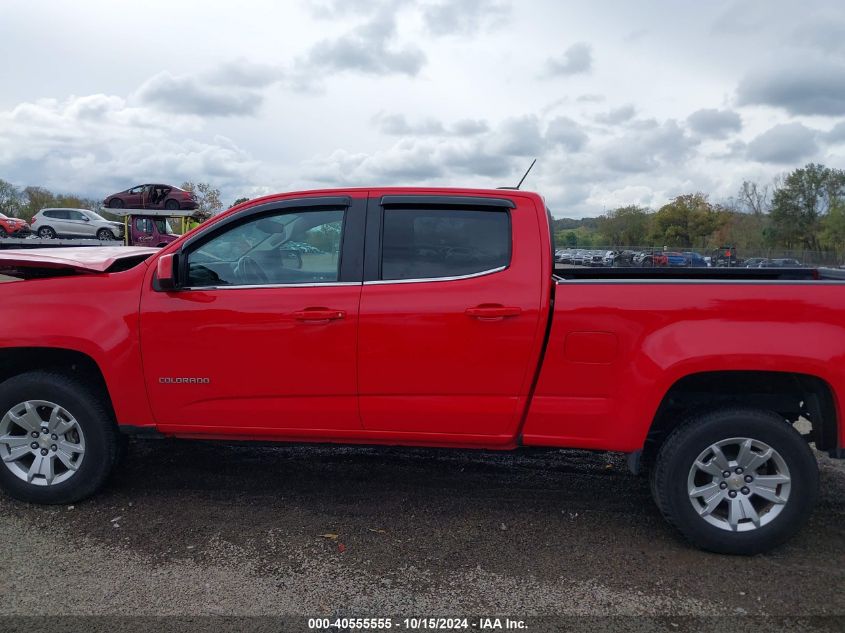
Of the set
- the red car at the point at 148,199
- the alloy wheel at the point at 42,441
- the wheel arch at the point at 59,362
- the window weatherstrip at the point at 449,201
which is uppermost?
the red car at the point at 148,199

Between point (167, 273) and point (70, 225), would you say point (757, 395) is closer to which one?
point (167, 273)

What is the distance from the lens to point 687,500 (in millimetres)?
3439

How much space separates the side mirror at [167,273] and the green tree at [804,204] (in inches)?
2693

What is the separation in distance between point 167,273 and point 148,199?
27.1 meters

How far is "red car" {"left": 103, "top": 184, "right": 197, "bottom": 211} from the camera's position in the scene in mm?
28219

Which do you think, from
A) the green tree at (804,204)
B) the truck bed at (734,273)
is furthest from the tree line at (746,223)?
the truck bed at (734,273)

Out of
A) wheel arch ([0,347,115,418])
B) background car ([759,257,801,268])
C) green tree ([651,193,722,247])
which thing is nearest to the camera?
wheel arch ([0,347,115,418])

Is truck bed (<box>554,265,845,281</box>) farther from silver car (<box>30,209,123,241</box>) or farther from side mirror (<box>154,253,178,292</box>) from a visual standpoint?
silver car (<box>30,209,123,241</box>)

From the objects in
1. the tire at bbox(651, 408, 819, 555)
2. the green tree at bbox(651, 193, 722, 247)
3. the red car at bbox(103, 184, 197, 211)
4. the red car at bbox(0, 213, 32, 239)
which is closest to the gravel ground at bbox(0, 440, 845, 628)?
the tire at bbox(651, 408, 819, 555)

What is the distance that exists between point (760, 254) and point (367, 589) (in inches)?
1761

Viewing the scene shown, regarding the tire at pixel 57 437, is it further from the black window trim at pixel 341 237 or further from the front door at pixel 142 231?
the front door at pixel 142 231

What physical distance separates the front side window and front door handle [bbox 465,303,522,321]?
891mm

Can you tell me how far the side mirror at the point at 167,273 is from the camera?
12.0 feet

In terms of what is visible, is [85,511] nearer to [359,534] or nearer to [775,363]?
[359,534]
